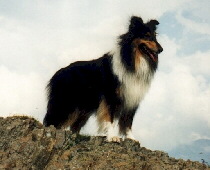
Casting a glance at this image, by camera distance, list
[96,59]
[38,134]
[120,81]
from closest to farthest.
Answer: [38,134], [120,81], [96,59]

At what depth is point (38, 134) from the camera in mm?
9578

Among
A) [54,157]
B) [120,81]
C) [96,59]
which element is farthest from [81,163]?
[96,59]

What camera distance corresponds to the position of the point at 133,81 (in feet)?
37.0

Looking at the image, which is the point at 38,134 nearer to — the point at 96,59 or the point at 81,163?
the point at 81,163

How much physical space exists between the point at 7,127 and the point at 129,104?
12.3 feet

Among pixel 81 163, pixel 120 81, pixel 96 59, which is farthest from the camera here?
pixel 96 59

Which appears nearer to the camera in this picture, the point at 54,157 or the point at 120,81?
the point at 54,157

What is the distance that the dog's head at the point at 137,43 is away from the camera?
11.1 metres

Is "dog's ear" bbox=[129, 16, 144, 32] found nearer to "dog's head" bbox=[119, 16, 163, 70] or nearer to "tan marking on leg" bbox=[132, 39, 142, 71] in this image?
"dog's head" bbox=[119, 16, 163, 70]

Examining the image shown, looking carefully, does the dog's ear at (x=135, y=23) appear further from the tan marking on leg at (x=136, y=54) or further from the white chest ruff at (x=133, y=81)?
the white chest ruff at (x=133, y=81)

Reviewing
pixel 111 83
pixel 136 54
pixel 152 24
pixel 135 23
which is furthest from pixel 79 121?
pixel 152 24

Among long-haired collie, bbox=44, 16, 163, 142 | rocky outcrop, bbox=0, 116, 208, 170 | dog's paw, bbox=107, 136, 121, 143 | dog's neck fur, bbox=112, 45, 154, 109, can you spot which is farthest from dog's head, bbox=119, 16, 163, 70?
rocky outcrop, bbox=0, 116, 208, 170

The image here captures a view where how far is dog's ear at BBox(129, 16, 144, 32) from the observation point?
1123cm

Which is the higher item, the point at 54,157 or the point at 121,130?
the point at 121,130
